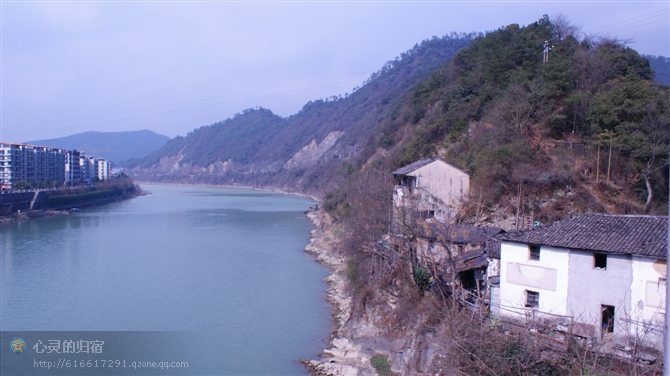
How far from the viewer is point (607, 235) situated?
4.38 meters

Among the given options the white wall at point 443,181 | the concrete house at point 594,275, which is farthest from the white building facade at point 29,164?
the concrete house at point 594,275

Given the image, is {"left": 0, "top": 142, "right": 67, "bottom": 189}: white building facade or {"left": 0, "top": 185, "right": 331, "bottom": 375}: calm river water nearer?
{"left": 0, "top": 185, "right": 331, "bottom": 375}: calm river water

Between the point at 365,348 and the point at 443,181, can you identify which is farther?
the point at 443,181

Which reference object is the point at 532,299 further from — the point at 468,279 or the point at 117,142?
the point at 117,142

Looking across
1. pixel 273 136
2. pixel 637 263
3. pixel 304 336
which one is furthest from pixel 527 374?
pixel 273 136

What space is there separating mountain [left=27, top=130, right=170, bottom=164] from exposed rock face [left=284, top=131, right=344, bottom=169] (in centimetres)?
7118

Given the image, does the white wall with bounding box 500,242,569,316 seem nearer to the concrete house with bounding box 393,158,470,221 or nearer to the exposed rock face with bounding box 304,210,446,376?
the exposed rock face with bounding box 304,210,446,376

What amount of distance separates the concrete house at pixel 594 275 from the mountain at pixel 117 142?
10865 cm

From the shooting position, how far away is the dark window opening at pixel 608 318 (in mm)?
4262

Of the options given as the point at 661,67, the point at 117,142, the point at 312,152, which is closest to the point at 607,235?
the point at 661,67

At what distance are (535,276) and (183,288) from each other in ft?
21.9

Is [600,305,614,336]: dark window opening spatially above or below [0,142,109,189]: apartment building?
below

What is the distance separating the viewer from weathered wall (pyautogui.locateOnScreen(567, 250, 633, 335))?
414cm

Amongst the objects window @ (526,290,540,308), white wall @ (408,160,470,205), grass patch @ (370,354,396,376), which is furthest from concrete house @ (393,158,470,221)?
window @ (526,290,540,308)
